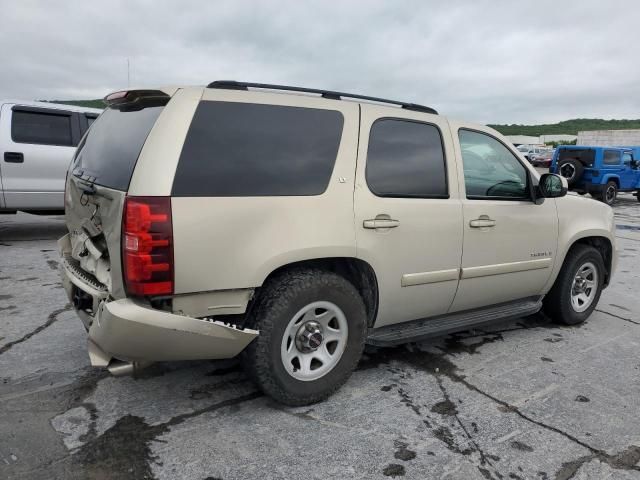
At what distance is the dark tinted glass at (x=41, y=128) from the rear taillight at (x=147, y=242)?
6.02 m

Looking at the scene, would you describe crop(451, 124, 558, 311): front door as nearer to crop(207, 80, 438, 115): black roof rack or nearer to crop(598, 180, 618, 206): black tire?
crop(207, 80, 438, 115): black roof rack

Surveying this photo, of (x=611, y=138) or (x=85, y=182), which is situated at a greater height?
(x=611, y=138)

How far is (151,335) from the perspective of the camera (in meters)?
2.39

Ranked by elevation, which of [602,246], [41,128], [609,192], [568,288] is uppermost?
[41,128]

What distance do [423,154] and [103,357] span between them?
234cm

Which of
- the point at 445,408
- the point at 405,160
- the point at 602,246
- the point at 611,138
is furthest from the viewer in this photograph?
the point at 611,138

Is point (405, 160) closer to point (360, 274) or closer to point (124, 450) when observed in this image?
point (360, 274)

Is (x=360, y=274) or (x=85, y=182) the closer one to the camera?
(x=85, y=182)

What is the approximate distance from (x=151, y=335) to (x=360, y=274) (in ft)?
4.32

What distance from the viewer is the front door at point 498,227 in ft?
11.7

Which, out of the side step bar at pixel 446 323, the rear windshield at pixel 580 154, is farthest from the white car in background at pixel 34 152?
the rear windshield at pixel 580 154

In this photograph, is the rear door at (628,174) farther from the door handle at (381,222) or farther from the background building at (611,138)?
the background building at (611,138)

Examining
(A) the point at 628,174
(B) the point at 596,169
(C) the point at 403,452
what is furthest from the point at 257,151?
(A) the point at 628,174

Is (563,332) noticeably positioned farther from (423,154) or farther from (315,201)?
(315,201)
